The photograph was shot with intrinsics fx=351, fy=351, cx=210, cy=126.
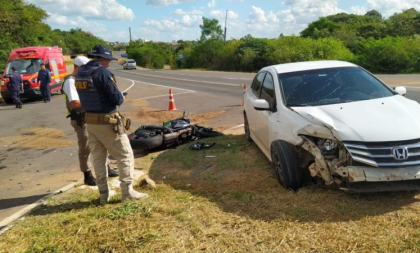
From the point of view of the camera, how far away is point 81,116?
4.81 m

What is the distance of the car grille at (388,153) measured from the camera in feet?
11.3

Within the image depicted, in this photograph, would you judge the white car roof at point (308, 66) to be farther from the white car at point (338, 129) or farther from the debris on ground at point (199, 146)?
the debris on ground at point (199, 146)

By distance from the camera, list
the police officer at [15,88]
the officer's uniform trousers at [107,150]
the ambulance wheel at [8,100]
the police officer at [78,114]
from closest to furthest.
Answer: the officer's uniform trousers at [107,150] → the police officer at [78,114] → the police officer at [15,88] → the ambulance wheel at [8,100]

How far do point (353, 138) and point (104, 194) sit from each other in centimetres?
291

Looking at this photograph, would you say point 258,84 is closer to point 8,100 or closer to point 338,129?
point 338,129

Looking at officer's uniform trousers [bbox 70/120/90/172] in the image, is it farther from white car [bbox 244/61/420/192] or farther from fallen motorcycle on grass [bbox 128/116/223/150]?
white car [bbox 244/61/420/192]

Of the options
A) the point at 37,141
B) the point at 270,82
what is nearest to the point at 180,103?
the point at 37,141

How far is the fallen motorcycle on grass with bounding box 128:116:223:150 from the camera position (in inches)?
258

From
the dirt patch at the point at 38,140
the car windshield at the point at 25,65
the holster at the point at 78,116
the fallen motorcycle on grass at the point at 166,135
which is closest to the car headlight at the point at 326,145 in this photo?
the holster at the point at 78,116

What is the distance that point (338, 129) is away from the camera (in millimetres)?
3652

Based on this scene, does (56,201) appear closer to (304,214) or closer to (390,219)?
(304,214)

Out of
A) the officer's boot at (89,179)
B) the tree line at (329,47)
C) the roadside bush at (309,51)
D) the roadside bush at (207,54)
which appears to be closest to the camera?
the officer's boot at (89,179)

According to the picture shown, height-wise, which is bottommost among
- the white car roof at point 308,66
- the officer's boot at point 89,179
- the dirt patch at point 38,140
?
the dirt patch at point 38,140

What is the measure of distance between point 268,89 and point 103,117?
260 centimetres
